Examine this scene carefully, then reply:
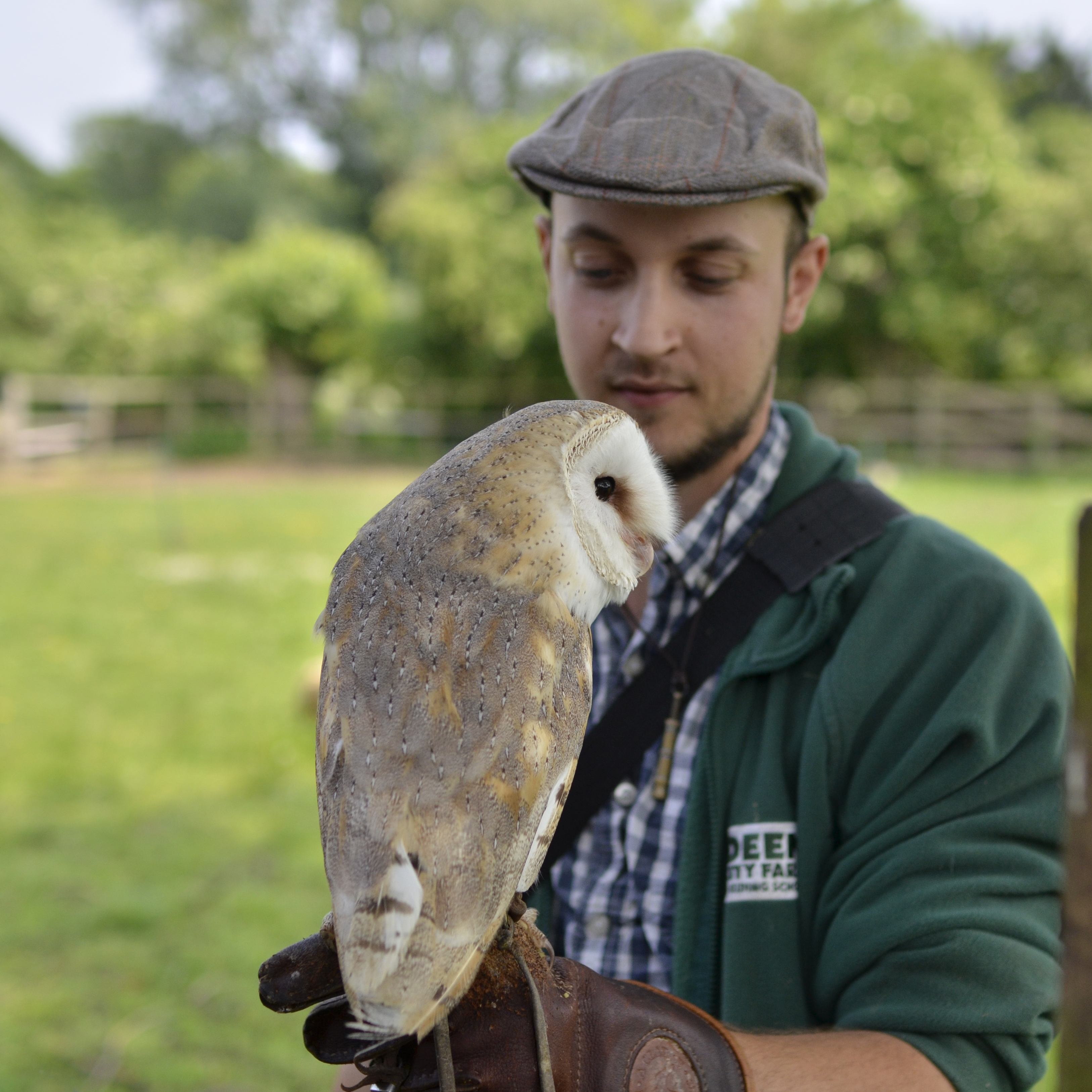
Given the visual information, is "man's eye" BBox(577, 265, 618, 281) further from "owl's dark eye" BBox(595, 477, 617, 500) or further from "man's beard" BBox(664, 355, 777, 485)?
"owl's dark eye" BBox(595, 477, 617, 500)

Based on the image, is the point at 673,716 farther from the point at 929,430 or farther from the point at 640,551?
the point at 929,430

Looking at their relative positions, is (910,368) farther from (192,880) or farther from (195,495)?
(192,880)

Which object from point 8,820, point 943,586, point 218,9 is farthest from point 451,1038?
point 218,9

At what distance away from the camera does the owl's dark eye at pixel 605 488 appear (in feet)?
4.04

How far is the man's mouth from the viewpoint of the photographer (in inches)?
61.9

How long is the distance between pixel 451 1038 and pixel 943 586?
2.90 feet

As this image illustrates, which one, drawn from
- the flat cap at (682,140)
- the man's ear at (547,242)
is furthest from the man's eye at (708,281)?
the man's ear at (547,242)

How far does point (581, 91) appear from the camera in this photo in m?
1.71

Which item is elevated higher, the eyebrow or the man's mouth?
the eyebrow

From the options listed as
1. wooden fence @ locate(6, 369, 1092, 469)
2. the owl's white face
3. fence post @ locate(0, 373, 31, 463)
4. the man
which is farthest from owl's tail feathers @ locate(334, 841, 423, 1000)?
fence post @ locate(0, 373, 31, 463)

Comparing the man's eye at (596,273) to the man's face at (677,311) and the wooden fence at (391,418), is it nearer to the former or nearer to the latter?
the man's face at (677,311)

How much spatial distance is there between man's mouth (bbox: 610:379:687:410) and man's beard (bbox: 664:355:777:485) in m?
0.09

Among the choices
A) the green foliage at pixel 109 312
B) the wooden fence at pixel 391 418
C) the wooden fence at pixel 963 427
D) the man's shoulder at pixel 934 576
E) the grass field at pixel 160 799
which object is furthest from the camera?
the green foliage at pixel 109 312

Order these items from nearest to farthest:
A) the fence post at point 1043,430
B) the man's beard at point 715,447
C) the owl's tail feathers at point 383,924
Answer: the owl's tail feathers at point 383,924 → the man's beard at point 715,447 → the fence post at point 1043,430
